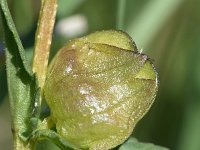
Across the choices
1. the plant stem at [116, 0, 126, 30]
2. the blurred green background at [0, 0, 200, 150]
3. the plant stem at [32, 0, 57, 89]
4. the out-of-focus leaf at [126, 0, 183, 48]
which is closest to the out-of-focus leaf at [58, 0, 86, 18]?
the blurred green background at [0, 0, 200, 150]

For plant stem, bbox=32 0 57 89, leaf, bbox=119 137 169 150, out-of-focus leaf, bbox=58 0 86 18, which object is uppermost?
plant stem, bbox=32 0 57 89

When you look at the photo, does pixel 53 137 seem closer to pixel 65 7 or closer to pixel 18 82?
pixel 18 82

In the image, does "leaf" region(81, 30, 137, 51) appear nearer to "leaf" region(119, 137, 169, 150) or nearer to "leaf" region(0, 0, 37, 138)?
"leaf" region(0, 0, 37, 138)

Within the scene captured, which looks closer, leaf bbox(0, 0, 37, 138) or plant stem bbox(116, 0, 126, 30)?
leaf bbox(0, 0, 37, 138)

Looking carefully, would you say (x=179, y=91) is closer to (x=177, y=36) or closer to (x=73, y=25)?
(x=177, y=36)

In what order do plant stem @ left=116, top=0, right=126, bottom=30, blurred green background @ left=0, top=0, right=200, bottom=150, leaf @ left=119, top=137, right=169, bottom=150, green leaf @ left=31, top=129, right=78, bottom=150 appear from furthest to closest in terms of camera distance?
blurred green background @ left=0, top=0, right=200, bottom=150 < plant stem @ left=116, top=0, right=126, bottom=30 < leaf @ left=119, top=137, right=169, bottom=150 < green leaf @ left=31, top=129, right=78, bottom=150

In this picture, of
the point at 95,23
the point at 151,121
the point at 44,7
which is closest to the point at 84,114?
the point at 44,7
